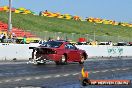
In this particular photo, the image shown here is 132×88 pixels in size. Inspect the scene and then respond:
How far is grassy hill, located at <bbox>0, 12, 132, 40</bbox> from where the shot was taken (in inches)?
2822

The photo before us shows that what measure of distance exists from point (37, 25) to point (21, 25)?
6.07m

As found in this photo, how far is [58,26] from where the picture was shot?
267ft

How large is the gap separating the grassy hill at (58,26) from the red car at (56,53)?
31936mm

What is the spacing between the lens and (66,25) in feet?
279

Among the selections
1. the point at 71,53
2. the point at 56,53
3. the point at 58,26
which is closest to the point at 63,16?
the point at 58,26

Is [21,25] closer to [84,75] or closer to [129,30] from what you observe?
[129,30]

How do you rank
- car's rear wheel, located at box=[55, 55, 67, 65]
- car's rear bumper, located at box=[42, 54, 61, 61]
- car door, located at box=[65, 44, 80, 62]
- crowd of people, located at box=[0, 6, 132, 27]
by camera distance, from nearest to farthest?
car's rear bumper, located at box=[42, 54, 61, 61]
car's rear wheel, located at box=[55, 55, 67, 65]
car door, located at box=[65, 44, 80, 62]
crowd of people, located at box=[0, 6, 132, 27]

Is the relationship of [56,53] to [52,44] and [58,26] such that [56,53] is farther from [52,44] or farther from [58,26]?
[58,26]

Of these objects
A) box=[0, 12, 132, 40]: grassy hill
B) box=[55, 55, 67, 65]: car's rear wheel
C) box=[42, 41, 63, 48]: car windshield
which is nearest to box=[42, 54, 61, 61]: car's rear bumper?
box=[55, 55, 67, 65]: car's rear wheel

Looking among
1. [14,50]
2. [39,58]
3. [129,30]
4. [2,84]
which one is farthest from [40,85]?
[129,30]

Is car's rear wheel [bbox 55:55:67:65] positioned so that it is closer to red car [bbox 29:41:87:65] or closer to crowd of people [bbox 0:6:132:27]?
red car [bbox 29:41:87:65]

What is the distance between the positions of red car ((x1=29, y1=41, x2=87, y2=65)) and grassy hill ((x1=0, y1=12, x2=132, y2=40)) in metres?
31.9

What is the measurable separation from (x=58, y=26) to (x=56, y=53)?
52651 mm

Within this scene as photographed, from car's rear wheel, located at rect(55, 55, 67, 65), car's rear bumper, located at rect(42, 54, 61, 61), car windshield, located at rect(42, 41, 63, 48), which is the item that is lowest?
car's rear wheel, located at rect(55, 55, 67, 65)
